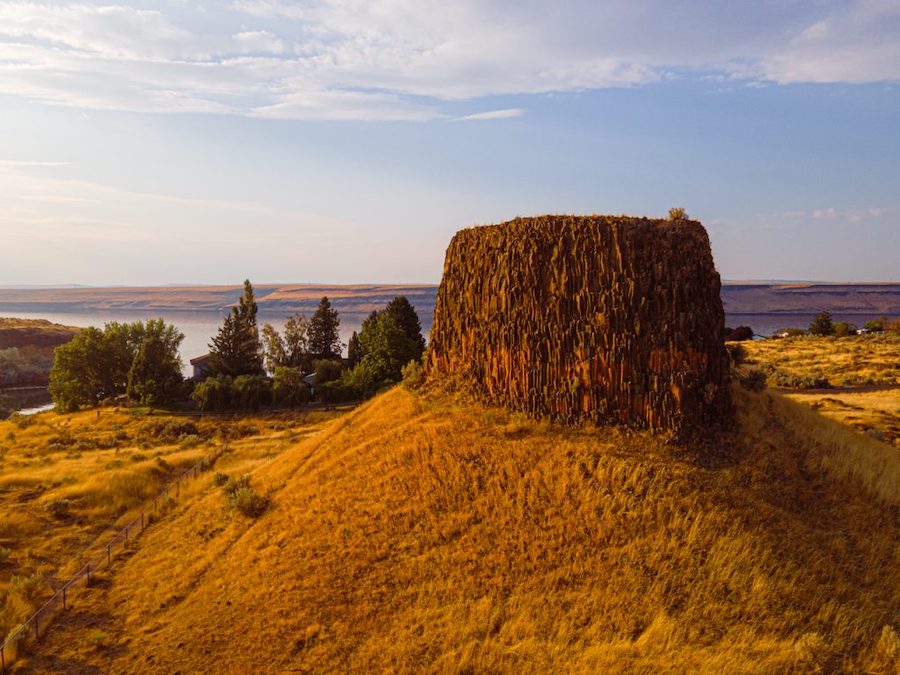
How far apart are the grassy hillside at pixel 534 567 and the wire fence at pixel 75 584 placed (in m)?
0.40

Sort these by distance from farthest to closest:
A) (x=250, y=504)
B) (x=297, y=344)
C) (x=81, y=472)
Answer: (x=297, y=344) → (x=81, y=472) → (x=250, y=504)

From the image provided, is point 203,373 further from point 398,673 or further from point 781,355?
point 781,355

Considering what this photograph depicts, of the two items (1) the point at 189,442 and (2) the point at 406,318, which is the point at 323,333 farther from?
(1) the point at 189,442

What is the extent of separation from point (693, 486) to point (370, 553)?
646cm

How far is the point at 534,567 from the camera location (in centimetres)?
982

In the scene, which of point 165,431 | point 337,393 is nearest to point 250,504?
point 165,431

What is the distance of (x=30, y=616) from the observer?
40.4 ft

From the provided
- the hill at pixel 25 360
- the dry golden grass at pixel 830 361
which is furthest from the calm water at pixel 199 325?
the dry golden grass at pixel 830 361

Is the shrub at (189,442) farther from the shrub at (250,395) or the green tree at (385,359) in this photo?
the green tree at (385,359)

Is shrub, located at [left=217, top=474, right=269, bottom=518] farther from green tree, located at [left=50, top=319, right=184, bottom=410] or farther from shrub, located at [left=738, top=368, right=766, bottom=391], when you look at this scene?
green tree, located at [left=50, top=319, right=184, bottom=410]

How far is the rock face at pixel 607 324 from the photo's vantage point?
11836 millimetres

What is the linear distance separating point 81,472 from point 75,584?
11.7m

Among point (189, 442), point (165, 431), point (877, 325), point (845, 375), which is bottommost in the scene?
point (165, 431)

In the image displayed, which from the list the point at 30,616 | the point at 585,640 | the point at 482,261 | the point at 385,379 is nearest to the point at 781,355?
the point at 385,379
